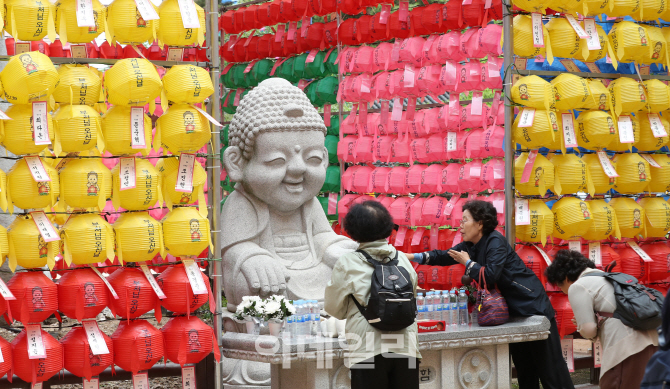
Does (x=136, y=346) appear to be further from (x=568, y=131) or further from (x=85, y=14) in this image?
(x=568, y=131)

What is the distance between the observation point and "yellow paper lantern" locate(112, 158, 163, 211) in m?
4.46

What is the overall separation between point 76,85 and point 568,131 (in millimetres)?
3293

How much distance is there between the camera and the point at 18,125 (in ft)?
13.8

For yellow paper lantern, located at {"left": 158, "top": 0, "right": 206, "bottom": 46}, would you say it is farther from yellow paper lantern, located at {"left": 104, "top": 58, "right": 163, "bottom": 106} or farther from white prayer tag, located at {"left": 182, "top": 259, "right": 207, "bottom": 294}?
white prayer tag, located at {"left": 182, "top": 259, "right": 207, "bottom": 294}

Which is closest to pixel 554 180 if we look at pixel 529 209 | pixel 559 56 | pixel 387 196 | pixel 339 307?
pixel 529 209

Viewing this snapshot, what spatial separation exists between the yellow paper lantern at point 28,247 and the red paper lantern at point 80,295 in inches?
5.4

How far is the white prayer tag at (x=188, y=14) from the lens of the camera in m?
4.54

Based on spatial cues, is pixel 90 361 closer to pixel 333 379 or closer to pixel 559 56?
pixel 333 379

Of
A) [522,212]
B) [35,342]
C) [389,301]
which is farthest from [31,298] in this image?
[522,212]

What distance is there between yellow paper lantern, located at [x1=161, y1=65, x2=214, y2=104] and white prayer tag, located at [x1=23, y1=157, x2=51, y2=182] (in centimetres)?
77

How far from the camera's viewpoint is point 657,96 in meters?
6.08

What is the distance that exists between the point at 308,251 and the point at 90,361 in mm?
1945

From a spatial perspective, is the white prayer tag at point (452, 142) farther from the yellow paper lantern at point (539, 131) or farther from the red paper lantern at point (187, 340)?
the red paper lantern at point (187, 340)

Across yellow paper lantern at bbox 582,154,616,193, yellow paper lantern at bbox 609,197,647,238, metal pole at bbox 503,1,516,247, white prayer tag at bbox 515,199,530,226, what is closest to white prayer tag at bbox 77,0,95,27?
metal pole at bbox 503,1,516,247
